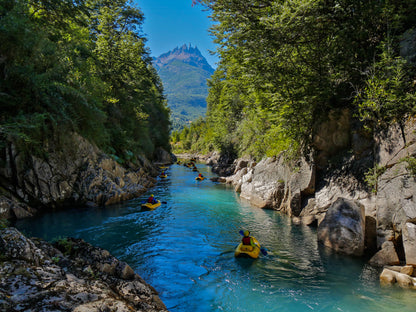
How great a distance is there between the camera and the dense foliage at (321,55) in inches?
335

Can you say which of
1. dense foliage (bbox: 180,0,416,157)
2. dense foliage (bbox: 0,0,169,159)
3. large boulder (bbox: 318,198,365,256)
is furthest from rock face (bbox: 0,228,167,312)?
dense foliage (bbox: 180,0,416,157)

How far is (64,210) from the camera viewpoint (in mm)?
13164

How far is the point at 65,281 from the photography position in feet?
12.1

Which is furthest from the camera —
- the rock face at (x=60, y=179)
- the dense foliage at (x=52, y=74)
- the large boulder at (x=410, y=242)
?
the rock face at (x=60, y=179)

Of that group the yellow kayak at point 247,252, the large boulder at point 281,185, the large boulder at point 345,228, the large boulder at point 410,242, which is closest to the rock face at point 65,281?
the yellow kayak at point 247,252

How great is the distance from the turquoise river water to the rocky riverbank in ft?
2.46

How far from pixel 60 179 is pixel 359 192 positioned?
1487cm

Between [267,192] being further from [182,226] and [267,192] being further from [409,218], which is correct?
[409,218]

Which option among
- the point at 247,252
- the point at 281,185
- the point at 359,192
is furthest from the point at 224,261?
the point at 281,185

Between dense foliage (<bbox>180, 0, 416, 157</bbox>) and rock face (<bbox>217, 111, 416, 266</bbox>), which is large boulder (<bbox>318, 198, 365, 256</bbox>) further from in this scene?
dense foliage (<bbox>180, 0, 416, 157</bbox>)

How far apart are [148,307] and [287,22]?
378 inches

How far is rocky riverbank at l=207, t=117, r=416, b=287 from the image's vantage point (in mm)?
7457

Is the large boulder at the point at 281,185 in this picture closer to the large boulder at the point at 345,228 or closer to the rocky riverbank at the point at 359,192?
the rocky riverbank at the point at 359,192

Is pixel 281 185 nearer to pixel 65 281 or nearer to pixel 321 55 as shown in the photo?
pixel 321 55
